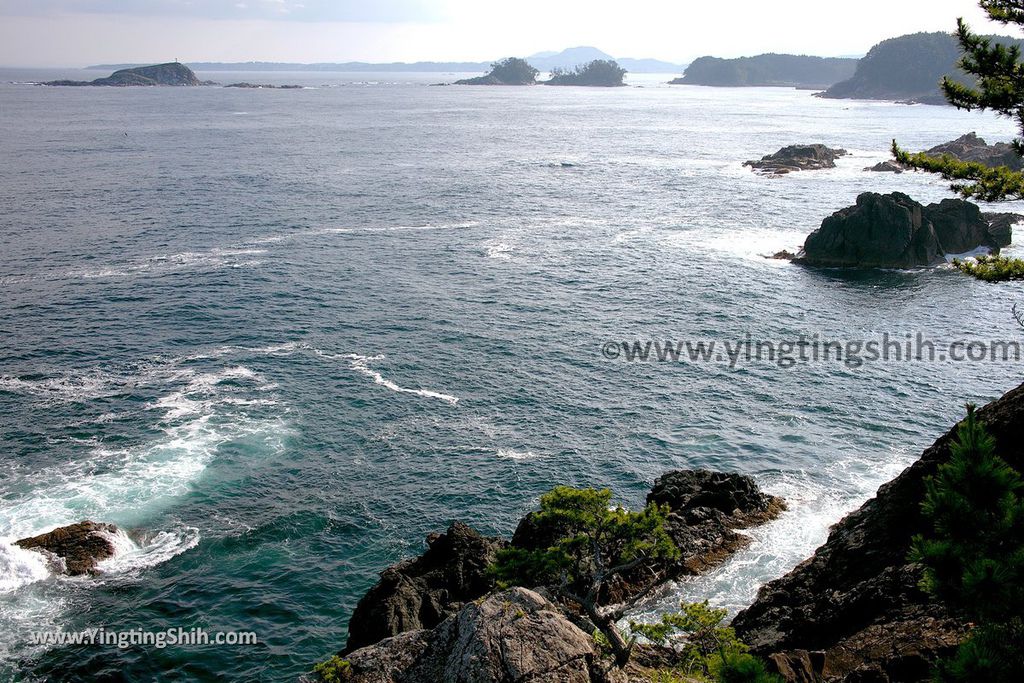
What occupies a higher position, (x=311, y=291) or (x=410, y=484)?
(x=311, y=291)

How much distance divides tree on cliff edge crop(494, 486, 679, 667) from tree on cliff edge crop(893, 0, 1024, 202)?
19.7m

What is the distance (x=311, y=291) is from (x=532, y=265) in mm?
30297

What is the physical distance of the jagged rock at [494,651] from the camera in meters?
25.8

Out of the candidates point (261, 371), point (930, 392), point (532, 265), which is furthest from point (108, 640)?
point (532, 265)

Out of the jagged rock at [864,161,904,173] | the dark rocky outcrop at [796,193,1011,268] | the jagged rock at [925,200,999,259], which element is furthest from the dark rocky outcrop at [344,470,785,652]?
the jagged rock at [864,161,904,173]

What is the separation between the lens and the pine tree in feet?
45.1

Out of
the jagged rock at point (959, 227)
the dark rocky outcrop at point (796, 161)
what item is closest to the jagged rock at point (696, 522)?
the jagged rock at point (959, 227)

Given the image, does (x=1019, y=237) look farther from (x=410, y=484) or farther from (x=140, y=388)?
(x=140, y=388)

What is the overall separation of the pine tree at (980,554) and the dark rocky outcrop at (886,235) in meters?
94.9

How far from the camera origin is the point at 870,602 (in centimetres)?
3350

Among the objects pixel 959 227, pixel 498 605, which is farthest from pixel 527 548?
pixel 959 227

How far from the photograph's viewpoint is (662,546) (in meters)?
33.7

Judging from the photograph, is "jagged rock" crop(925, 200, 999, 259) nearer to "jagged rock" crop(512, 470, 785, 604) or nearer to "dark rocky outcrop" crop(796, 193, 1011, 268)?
"dark rocky outcrop" crop(796, 193, 1011, 268)

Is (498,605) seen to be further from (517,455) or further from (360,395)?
(360,395)
